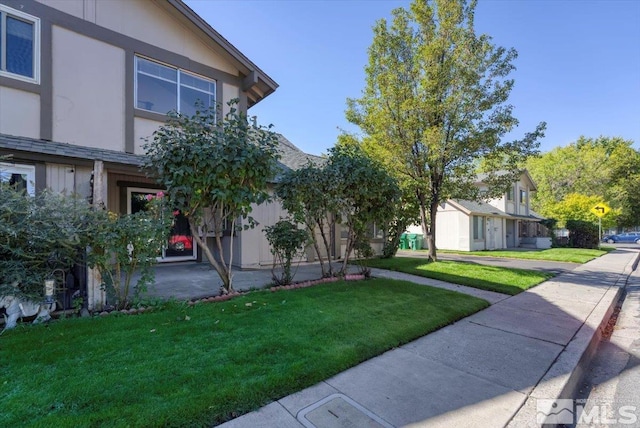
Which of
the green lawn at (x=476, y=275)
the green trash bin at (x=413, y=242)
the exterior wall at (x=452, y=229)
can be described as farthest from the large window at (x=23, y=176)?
the exterior wall at (x=452, y=229)

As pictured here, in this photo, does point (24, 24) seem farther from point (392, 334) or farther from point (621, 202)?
point (621, 202)

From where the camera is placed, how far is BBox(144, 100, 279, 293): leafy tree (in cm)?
552

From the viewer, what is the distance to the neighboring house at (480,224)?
2077cm

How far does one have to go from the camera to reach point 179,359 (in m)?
3.45

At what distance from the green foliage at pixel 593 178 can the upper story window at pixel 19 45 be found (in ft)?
131

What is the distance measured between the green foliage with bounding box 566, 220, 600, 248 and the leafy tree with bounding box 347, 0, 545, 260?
17007 millimetres

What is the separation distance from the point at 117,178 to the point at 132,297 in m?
5.41

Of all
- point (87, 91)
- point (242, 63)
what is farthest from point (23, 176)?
point (242, 63)

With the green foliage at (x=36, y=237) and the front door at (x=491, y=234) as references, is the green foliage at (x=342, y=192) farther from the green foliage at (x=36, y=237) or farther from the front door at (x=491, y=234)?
the front door at (x=491, y=234)

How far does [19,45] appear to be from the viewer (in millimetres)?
6660

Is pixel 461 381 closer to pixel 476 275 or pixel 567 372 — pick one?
pixel 567 372

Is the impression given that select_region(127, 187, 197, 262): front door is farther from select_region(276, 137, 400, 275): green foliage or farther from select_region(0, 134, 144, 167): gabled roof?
select_region(276, 137, 400, 275): green foliage

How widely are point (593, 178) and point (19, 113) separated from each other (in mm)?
48676

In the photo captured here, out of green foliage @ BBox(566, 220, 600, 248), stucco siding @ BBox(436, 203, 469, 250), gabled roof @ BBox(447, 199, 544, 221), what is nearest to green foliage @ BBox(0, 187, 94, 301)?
gabled roof @ BBox(447, 199, 544, 221)
